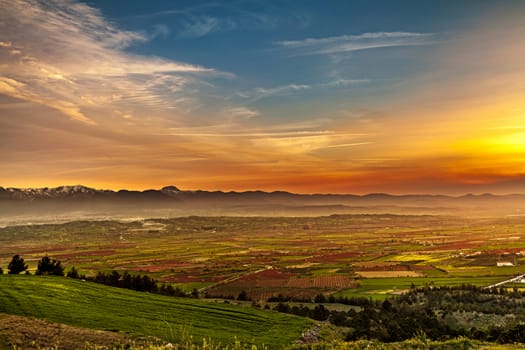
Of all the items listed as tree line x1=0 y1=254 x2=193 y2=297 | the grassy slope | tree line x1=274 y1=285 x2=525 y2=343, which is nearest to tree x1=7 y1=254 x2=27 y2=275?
tree line x1=0 y1=254 x2=193 y2=297

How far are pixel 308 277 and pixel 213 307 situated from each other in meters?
52.7

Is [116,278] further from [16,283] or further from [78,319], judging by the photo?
[78,319]

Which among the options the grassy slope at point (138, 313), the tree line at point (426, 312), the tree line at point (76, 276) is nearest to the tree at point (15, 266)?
the tree line at point (76, 276)

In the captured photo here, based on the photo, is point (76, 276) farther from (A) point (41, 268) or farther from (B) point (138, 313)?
(B) point (138, 313)

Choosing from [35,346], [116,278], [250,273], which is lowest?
[250,273]

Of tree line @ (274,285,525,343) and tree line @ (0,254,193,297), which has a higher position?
tree line @ (0,254,193,297)

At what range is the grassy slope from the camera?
25.8 metres

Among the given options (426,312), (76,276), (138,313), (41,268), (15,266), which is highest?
(15,266)

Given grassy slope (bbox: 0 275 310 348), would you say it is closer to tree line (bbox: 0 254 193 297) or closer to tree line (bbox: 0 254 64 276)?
tree line (bbox: 0 254 193 297)

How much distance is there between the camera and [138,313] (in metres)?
30.8

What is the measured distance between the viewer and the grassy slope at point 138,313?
1015 inches

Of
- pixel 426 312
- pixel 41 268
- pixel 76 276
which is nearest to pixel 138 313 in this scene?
pixel 76 276

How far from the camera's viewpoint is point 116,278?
5331 centimetres

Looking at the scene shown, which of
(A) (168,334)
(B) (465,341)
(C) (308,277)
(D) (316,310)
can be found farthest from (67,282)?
(C) (308,277)
